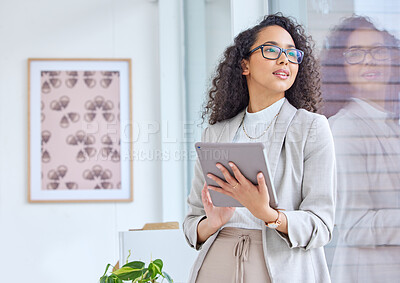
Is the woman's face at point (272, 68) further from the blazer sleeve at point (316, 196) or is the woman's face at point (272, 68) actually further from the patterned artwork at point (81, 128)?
the patterned artwork at point (81, 128)

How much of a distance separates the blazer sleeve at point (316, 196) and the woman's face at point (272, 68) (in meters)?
0.13

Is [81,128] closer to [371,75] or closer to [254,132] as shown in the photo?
[254,132]

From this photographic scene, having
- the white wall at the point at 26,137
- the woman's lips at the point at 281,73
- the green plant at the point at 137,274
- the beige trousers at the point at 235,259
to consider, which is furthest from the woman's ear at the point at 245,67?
the white wall at the point at 26,137

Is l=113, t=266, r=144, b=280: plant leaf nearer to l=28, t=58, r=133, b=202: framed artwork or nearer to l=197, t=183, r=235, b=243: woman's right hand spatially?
l=197, t=183, r=235, b=243: woman's right hand

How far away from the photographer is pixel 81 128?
11.5ft

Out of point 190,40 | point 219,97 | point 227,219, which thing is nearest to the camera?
point 227,219

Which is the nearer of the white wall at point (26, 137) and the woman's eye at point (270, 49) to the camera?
the woman's eye at point (270, 49)

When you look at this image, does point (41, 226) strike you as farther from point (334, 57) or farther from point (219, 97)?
point (334, 57)

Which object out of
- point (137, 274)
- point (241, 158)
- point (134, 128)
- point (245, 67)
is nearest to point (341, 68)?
point (245, 67)

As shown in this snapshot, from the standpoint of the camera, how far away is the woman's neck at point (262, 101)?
115cm

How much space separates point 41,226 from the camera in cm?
348

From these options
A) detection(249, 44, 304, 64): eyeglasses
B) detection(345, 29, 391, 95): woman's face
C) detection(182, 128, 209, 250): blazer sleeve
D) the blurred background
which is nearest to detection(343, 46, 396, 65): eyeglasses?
detection(345, 29, 391, 95): woman's face

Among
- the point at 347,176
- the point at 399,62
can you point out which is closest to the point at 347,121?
the point at 347,176

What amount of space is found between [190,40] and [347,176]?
2.13 m
